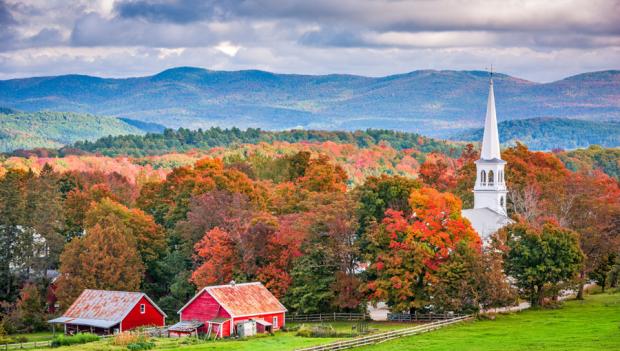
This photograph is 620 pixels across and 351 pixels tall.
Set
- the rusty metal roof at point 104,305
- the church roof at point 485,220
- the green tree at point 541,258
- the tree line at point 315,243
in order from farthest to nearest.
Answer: the church roof at point 485,220, the green tree at point 541,258, the rusty metal roof at point 104,305, the tree line at point 315,243

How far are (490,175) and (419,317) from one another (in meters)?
23.9

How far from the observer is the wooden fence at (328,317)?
241 ft

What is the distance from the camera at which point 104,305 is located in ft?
241

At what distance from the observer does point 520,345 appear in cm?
5528

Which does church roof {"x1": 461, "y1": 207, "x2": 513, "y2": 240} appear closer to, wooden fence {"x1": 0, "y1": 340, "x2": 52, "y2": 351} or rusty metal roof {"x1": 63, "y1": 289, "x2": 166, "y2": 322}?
rusty metal roof {"x1": 63, "y1": 289, "x2": 166, "y2": 322}

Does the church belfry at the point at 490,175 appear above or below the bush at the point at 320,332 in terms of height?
above

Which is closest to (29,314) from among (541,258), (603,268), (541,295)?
(541,295)

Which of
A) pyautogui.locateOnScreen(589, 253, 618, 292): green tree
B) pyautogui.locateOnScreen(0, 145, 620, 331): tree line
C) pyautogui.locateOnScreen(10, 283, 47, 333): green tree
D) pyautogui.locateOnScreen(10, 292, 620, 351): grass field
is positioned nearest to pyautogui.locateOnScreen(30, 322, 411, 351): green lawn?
pyautogui.locateOnScreen(10, 292, 620, 351): grass field

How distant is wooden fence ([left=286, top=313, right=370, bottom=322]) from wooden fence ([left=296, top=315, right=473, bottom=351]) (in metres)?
7.75

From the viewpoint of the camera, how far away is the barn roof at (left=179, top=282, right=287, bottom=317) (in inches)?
2694

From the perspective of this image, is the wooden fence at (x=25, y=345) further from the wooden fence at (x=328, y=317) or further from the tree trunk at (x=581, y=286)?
the tree trunk at (x=581, y=286)

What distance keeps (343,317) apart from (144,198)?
3477cm

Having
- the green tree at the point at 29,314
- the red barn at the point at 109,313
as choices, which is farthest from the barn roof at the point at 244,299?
the green tree at the point at 29,314

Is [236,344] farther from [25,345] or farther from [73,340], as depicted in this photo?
[25,345]
